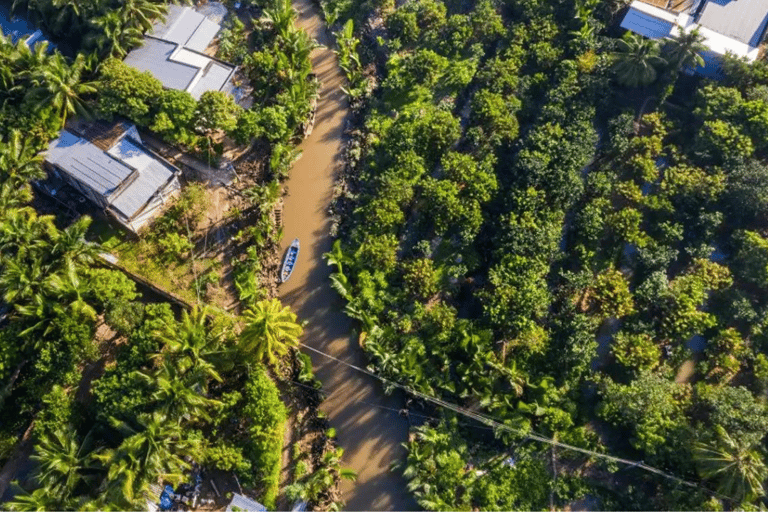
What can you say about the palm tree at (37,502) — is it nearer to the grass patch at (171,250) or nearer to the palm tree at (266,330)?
the palm tree at (266,330)

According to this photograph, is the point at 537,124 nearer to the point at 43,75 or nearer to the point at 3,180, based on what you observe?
the point at 43,75

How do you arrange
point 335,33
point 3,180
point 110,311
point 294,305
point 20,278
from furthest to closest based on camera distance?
point 335,33, point 294,305, point 3,180, point 110,311, point 20,278

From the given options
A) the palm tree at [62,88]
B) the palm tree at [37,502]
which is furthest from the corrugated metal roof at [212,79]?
the palm tree at [37,502]

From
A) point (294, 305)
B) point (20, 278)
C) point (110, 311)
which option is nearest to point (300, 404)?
point (294, 305)

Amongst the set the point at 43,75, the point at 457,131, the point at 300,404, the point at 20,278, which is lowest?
the point at 300,404

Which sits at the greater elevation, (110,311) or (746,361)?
(746,361)

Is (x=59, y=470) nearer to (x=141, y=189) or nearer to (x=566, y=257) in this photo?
(x=141, y=189)

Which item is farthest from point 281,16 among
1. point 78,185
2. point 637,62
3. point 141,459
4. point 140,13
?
point 141,459
